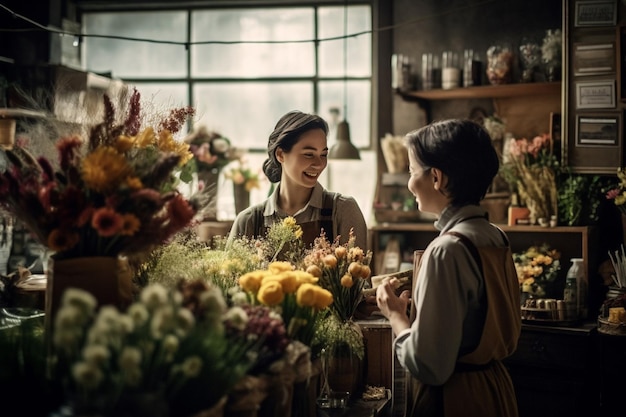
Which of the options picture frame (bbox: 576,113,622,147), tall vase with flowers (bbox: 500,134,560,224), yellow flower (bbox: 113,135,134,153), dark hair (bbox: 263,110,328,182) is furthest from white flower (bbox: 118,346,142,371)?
picture frame (bbox: 576,113,622,147)

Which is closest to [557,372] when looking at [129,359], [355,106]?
[355,106]

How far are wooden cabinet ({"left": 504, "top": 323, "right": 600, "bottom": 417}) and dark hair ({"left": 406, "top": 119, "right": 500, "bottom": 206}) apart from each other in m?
2.21

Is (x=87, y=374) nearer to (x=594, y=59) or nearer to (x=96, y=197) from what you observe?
(x=96, y=197)

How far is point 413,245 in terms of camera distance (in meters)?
5.39

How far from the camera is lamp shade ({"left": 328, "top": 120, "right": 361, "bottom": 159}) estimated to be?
508 centimetres

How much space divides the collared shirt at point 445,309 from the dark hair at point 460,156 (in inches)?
3.6

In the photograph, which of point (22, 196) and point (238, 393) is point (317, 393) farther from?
point (22, 196)

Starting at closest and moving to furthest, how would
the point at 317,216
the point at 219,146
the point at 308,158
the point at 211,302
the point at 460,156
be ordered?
the point at 211,302
the point at 460,156
the point at 308,158
the point at 317,216
the point at 219,146

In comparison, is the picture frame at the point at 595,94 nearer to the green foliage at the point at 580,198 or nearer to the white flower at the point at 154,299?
the green foliage at the point at 580,198

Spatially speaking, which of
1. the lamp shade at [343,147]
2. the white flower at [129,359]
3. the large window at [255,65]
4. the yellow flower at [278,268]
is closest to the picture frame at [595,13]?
the lamp shade at [343,147]

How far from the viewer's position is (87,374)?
4.08 ft

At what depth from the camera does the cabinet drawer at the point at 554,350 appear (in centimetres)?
402

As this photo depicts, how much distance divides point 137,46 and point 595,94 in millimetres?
3872

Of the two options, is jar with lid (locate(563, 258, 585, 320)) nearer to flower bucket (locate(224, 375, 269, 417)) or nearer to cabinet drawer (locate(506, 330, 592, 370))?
cabinet drawer (locate(506, 330, 592, 370))
